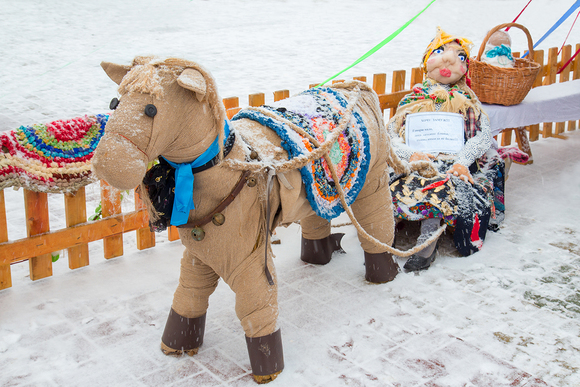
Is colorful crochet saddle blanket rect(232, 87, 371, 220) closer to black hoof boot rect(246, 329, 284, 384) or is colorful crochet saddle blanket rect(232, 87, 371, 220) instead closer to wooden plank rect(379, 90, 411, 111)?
black hoof boot rect(246, 329, 284, 384)

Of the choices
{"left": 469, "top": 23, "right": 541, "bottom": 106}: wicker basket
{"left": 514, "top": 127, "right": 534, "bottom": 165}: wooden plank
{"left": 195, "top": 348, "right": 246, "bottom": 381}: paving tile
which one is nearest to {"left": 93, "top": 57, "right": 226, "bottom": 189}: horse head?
{"left": 195, "top": 348, "right": 246, "bottom": 381}: paving tile

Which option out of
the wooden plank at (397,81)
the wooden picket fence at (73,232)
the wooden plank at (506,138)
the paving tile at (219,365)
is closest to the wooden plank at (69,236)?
the wooden picket fence at (73,232)

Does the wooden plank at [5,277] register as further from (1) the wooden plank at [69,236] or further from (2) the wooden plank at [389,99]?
(2) the wooden plank at [389,99]

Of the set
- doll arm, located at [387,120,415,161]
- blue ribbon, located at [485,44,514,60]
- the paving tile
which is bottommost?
the paving tile

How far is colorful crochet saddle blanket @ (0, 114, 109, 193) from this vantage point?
2.63 metres

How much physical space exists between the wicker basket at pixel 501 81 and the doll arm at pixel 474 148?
77cm

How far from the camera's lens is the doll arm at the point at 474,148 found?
11.6ft

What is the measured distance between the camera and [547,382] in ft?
7.31

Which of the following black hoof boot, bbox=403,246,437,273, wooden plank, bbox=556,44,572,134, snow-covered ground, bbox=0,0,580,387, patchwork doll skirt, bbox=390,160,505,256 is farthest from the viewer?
wooden plank, bbox=556,44,572,134

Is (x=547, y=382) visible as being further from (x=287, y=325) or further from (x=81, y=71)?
(x=81, y=71)

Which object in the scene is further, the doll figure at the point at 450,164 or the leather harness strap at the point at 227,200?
A: the doll figure at the point at 450,164

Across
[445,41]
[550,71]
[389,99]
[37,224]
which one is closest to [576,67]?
[550,71]

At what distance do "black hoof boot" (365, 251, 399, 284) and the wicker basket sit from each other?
203 cm

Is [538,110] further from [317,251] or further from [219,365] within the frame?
[219,365]
